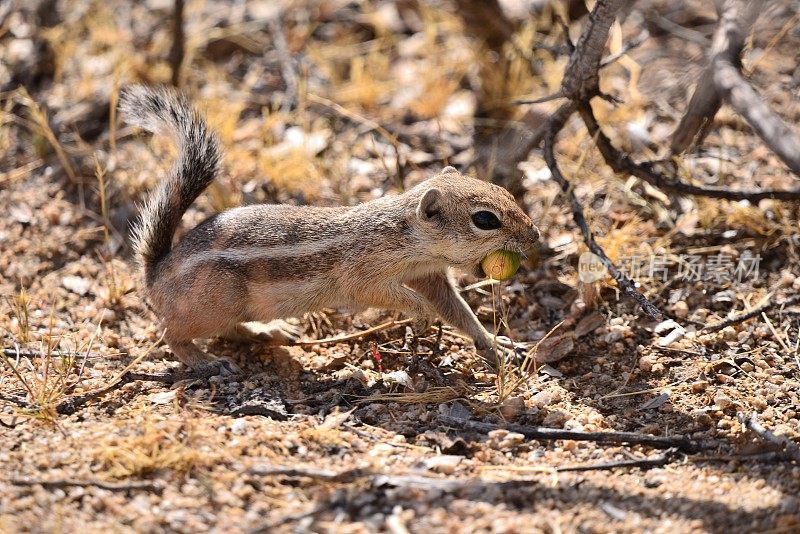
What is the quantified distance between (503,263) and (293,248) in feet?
3.59

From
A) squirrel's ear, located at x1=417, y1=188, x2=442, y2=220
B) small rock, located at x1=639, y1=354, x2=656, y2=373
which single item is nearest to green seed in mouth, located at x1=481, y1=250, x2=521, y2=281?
squirrel's ear, located at x1=417, y1=188, x2=442, y2=220

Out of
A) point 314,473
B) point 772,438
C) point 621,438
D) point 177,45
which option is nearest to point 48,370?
point 314,473

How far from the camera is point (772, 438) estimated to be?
3564 mm

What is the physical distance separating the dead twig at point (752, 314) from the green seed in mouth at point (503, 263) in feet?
3.75

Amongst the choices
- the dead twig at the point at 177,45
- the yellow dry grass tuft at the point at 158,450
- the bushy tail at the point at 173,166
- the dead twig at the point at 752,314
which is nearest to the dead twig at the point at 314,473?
the yellow dry grass tuft at the point at 158,450

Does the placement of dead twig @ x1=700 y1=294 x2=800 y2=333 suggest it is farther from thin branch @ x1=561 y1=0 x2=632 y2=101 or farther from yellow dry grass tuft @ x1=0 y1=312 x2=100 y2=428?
yellow dry grass tuft @ x1=0 y1=312 x2=100 y2=428

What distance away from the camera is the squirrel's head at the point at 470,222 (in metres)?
4.34

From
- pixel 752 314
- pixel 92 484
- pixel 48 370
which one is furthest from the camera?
pixel 752 314

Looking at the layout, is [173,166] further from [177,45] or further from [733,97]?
[733,97]

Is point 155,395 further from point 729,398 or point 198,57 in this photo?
point 198,57

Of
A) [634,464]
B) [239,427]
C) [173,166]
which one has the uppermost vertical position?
[173,166]

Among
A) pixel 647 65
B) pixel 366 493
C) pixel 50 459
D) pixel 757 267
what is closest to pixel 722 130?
pixel 647 65

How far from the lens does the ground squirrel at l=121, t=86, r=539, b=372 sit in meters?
4.36

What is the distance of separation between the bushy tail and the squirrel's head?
3.92 ft
